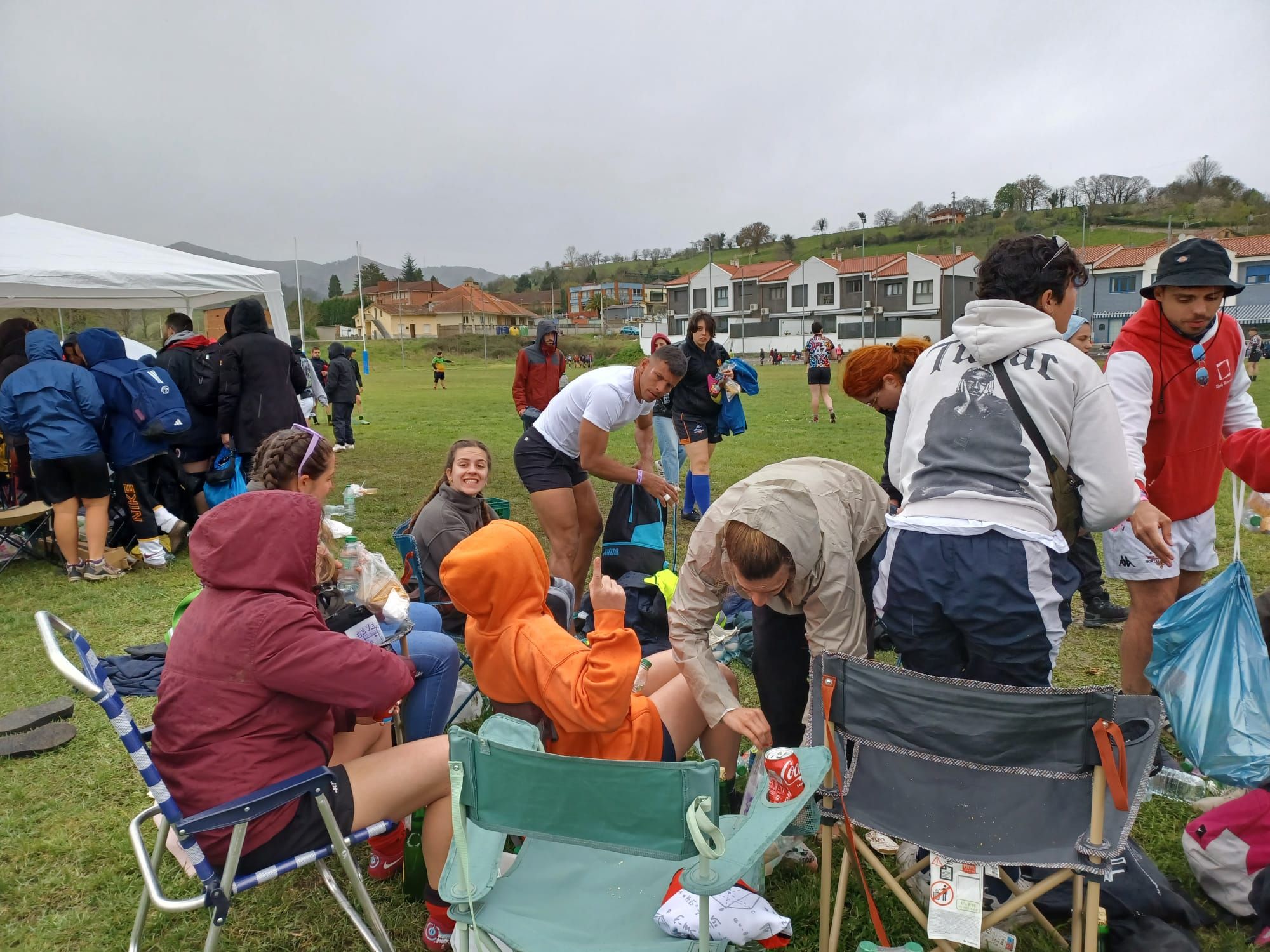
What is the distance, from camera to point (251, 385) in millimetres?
6375

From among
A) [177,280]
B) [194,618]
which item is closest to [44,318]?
[177,280]

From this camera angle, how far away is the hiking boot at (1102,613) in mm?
4535

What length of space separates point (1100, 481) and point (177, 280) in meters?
7.45

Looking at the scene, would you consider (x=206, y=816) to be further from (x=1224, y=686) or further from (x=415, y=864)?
(x=1224, y=686)

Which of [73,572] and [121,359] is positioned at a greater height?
[121,359]

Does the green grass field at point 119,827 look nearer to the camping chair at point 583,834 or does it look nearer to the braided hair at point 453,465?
the camping chair at point 583,834

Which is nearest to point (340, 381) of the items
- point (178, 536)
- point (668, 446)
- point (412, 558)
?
point (178, 536)

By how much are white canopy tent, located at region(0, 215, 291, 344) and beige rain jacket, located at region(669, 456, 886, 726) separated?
6640 mm

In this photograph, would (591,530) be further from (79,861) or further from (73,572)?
(73,572)

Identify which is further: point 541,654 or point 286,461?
point 286,461

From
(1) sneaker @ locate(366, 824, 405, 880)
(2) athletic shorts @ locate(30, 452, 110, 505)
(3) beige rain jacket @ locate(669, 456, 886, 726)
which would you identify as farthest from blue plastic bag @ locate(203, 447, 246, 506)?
(3) beige rain jacket @ locate(669, 456, 886, 726)

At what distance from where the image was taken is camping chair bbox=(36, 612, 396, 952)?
5.53 feet

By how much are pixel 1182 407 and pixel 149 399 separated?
6498mm

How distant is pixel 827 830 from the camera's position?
1.94 metres
